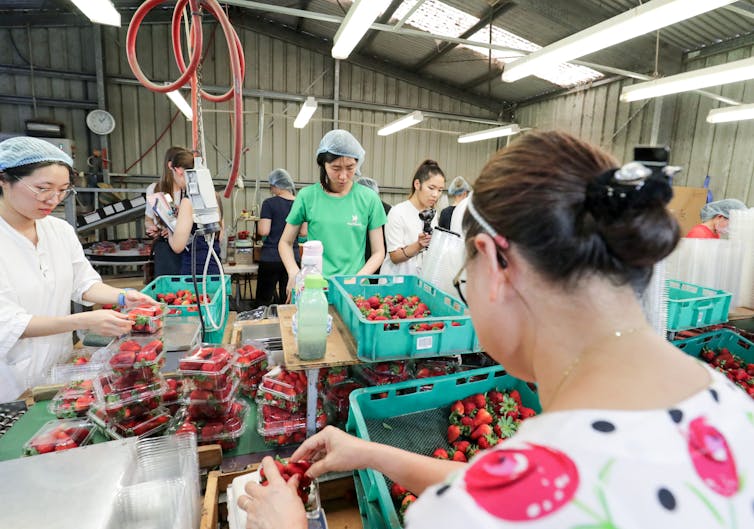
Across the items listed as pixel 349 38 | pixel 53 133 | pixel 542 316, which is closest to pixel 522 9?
pixel 349 38

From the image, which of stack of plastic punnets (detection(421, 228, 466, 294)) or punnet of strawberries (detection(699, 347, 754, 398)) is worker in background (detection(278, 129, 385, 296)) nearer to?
stack of plastic punnets (detection(421, 228, 466, 294))

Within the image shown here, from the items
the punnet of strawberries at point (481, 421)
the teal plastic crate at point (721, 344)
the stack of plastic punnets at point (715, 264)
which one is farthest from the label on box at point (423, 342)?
the stack of plastic punnets at point (715, 264)

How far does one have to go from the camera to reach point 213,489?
112cm

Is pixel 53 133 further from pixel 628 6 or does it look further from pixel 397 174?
pixel 628 6

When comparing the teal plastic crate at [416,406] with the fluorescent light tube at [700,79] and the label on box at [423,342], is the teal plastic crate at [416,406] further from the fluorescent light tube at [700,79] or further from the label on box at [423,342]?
the fluorescent light tube at [700,79]

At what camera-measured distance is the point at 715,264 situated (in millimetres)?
2539

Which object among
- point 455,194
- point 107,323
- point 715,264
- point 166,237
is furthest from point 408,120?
point 107,323

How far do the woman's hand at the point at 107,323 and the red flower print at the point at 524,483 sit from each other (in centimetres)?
150

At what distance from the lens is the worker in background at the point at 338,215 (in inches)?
91.1

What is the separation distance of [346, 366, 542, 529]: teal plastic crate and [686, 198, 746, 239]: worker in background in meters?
2.82

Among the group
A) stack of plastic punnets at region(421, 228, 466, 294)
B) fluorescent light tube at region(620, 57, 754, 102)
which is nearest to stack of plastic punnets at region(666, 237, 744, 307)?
fluorescent light tube at region(620, 57, 754, 102)

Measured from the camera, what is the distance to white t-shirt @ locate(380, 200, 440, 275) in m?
3.01

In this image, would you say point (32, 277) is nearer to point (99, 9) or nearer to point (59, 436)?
point (59, 436)

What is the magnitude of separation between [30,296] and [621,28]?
3720 millimetres
